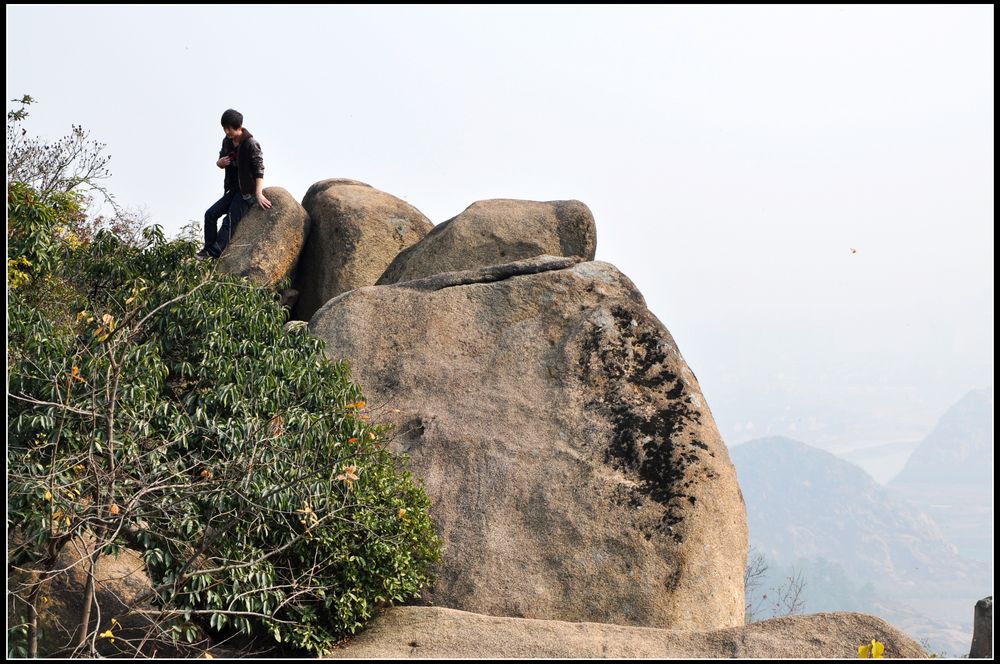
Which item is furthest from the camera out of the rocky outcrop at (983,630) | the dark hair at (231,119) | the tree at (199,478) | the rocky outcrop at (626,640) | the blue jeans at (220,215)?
the blue jeans at (220,215)

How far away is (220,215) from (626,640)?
9950 mm

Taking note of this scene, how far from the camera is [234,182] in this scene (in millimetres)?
15062

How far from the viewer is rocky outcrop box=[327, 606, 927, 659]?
25.0ft

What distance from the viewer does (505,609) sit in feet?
30.1

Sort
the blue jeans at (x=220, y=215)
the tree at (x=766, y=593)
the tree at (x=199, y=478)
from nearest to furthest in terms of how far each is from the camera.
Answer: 1. the tree at (x=199, y=478)
2. the blue jeans at (x=220, y=215)
3. the tree at (x=766, y=593)

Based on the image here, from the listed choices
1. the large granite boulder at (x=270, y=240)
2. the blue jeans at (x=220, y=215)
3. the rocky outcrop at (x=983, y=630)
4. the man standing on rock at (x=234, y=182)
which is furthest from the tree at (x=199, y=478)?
the large granite boulder at (x=270, y=240)

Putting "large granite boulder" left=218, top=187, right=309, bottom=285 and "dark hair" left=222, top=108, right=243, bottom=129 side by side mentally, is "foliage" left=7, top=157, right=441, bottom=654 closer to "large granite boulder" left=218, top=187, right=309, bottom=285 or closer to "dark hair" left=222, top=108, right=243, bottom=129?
"dark hair" left=222, top=108, right=243, bottom=129

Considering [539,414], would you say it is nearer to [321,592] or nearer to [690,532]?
[690,532]

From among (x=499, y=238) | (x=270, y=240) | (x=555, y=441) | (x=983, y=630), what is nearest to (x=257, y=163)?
(x=270, y=240)

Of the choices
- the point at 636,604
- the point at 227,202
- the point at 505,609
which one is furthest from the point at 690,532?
the point at 227,202

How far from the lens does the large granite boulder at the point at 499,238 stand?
14469 millimetres

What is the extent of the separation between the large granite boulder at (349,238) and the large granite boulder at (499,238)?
787 millimetres

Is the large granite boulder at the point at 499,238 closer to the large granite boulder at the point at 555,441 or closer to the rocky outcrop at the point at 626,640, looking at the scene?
the large granite boulder at the point at 555,441

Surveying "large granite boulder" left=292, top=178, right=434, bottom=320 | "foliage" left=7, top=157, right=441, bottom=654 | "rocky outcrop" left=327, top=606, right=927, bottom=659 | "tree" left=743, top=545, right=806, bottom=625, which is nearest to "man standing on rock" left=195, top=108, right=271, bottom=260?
"large granite boulder" left=292, top=178, right=434, bottom=320
